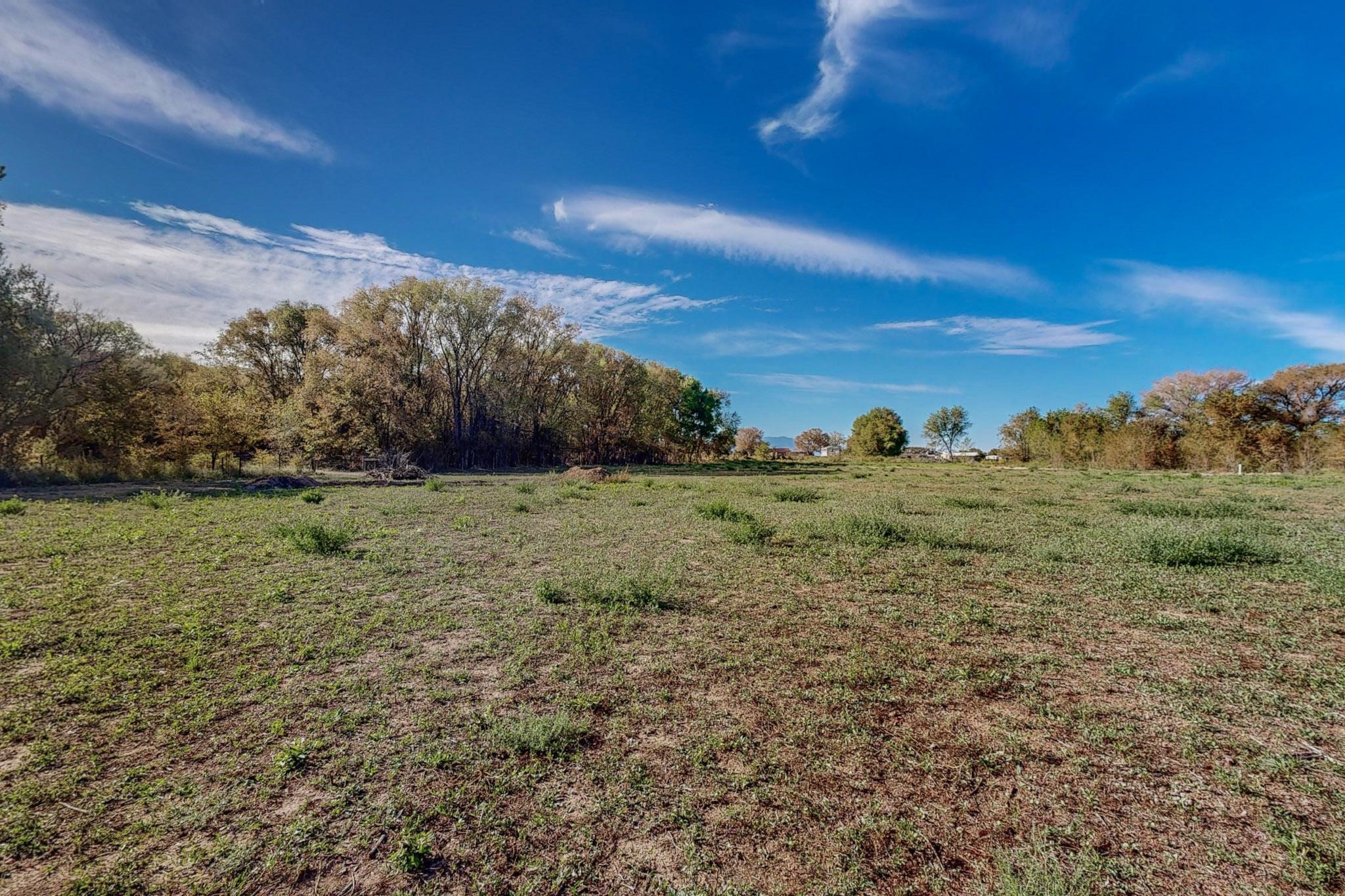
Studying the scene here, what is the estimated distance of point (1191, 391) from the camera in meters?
48.9

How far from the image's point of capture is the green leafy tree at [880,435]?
78812 millimetres

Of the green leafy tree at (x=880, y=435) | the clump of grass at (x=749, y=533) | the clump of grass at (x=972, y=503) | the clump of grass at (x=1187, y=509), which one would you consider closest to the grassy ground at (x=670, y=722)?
the clump of grass at (x=749, y=533)

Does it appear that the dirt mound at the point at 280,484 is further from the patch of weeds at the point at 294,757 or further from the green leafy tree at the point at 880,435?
the green leafy tree at the point at 880,435

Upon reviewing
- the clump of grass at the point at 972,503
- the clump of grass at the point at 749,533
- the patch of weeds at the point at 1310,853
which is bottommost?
the patch of weeds at the point at 1310,853

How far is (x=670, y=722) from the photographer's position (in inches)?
135

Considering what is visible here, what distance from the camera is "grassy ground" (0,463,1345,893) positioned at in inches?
88.5

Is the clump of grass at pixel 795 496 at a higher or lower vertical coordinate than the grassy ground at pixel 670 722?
Answer: higher

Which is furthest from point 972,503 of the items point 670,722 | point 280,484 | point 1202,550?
point 280,484

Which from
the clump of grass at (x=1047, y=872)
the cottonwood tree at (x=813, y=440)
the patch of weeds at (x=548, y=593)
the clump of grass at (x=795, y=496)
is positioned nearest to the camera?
the clump of grass at (x=1047, y=872)

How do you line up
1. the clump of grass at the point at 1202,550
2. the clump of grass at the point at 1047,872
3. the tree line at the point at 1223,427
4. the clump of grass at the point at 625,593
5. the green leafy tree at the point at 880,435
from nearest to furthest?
the clump of grass at the point at 1047,872, the clump of grass at the point at 625,593, the clump of grass at the point at 1202,550, the tree line at the point at 1223,427, the green leafy tree at the point at 880,435

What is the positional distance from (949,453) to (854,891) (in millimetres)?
113841

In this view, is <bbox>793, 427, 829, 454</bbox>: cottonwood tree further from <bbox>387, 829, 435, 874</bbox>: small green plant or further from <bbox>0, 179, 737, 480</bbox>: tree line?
<bbox>387, 829, 435, 874</bbox>: small green plant

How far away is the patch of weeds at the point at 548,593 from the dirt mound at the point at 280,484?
16182mm

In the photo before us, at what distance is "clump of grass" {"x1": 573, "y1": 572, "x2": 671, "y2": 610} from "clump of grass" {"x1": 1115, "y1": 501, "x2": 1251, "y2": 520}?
12717mm
